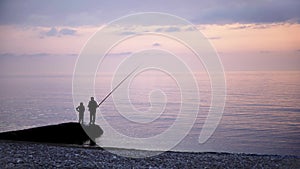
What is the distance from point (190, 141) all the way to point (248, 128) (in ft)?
49.5

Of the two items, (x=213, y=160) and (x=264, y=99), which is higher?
(x=264, y=99)

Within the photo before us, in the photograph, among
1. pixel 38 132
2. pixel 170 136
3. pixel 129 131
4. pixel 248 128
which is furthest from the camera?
pixel 248 128

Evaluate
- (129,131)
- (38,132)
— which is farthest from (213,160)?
(129,131)

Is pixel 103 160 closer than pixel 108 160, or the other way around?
pixel 103 160

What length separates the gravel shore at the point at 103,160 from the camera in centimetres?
1284

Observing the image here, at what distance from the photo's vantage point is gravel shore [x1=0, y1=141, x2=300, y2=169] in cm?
1284

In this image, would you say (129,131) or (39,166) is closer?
(39,166)

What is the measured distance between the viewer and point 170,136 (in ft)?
128

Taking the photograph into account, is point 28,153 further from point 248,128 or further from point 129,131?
point 248,128

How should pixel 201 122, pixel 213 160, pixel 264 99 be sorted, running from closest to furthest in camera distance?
1. pixel 213 160
2. pixel 201 122
3. pixel 264 99

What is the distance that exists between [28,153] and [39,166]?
7.09ft

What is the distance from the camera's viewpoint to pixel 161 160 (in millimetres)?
14547

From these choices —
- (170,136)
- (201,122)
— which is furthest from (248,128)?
(170,136)

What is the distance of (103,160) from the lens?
13.9 m
